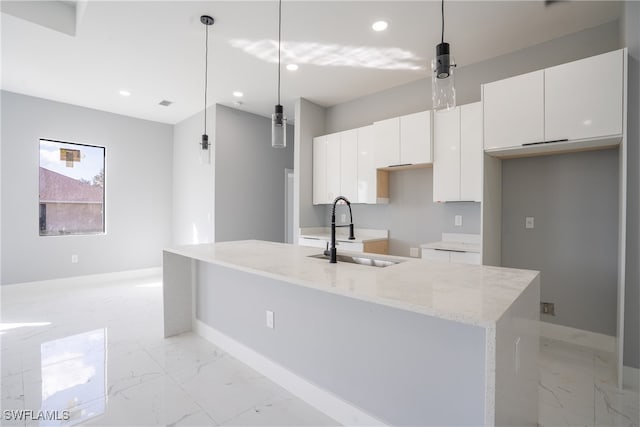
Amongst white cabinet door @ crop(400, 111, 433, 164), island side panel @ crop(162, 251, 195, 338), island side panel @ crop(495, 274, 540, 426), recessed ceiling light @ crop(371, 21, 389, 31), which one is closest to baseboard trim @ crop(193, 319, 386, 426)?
island side panel @ crop(162, 251, 195, 338)

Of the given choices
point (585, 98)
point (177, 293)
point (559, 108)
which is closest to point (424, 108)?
point (559, 108)

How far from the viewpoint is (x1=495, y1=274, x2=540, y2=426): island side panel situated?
106cm

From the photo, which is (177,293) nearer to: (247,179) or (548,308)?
(247,179)

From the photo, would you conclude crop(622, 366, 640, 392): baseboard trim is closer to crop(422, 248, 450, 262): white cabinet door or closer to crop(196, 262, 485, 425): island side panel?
crop(422, 248, 450, 262): white cabinet door

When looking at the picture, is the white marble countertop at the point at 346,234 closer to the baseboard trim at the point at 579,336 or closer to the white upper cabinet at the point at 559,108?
the white upper cabinet at the point at 559,108

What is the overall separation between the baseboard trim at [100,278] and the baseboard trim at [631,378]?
6371 millimetres

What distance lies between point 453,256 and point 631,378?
1.46m

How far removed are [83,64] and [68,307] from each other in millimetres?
2966

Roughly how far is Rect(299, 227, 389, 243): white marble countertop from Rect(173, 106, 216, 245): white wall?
5.25 feet

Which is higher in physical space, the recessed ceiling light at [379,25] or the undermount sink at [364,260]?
the recessed ceiling light at [379,25]

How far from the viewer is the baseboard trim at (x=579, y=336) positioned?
2.73m

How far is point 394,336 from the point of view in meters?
1.58

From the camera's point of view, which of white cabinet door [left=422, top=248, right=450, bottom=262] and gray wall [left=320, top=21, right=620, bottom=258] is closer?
gray wall [left=320, top=21, right=620, bottom=258]

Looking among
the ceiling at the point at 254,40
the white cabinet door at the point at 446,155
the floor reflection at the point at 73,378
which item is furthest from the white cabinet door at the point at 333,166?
the floor reflection at the point at 73,378
